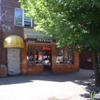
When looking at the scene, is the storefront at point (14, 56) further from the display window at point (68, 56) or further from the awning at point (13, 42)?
the display window at point (68, 56)

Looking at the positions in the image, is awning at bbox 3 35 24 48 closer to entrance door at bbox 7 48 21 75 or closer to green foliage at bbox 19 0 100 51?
entrance door at bbox 7 48 21 75

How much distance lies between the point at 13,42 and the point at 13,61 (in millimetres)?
2054

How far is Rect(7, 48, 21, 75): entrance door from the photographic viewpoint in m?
14.1

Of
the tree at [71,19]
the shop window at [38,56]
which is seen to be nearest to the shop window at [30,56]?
the shop window at [38,56]

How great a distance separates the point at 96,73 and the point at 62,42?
10.4 ft

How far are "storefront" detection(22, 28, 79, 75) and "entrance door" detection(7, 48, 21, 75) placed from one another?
0.45 m

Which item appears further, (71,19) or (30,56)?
(30,56)

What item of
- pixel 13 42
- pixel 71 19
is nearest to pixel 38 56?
pixel 13 42

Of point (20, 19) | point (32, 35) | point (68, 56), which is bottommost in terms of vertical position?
→ point (68, 56)

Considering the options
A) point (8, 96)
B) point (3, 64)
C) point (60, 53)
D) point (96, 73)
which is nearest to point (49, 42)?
point (60, 53)

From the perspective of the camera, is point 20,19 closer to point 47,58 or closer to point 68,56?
point 47,58

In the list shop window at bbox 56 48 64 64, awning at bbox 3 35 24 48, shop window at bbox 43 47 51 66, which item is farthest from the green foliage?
shop window at bbox 56 48 64 64

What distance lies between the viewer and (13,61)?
14250 mm

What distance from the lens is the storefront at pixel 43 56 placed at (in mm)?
13961
